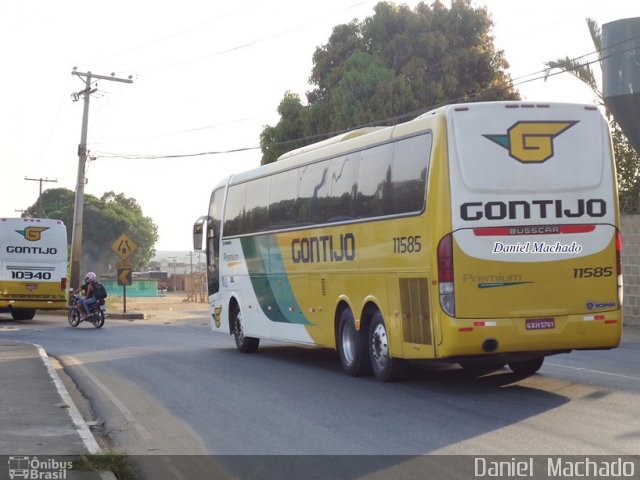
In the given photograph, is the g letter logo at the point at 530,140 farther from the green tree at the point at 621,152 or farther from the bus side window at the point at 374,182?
the green tree at the point at 621,152

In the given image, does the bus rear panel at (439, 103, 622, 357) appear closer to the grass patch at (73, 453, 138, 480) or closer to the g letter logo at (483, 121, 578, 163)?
the g letter logo at (483, 121, 578, 163)

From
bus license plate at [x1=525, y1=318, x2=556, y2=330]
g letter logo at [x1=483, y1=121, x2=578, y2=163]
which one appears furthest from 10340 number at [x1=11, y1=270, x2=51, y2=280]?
bus license plate at [x1=525, y1=318, x2=556, y2=330]

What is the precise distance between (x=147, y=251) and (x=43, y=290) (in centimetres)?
8491

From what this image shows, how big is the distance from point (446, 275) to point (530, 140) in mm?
1990

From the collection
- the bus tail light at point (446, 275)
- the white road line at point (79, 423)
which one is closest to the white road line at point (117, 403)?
the white road line at point (79, 423)

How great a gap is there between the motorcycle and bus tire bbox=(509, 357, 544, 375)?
19.6 meters

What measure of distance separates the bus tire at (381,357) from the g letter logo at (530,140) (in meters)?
3.18

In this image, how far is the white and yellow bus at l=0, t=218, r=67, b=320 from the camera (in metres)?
36.1

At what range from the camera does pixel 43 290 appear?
36.6 m

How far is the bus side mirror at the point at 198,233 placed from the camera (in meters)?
24.2

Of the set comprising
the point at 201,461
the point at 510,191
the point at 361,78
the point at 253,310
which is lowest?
the point at 201,461

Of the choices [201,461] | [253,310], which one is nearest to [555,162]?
[201,461]

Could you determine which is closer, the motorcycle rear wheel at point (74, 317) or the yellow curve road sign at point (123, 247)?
the motorcycle rear wheel at point (74, 317)

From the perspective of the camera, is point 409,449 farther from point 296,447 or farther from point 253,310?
point 253,310
